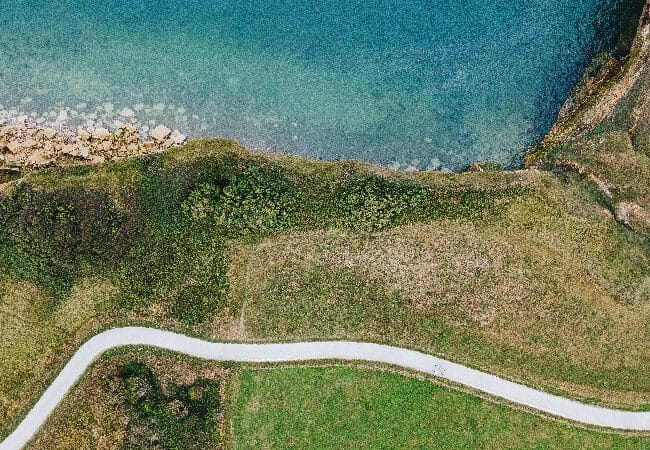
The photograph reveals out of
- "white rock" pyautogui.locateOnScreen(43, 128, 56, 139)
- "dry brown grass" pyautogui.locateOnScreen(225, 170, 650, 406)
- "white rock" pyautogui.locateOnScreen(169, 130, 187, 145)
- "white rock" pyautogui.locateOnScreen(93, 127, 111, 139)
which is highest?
"white rock" pyautogui.locateOnScreen(169, 130, 187, 145)

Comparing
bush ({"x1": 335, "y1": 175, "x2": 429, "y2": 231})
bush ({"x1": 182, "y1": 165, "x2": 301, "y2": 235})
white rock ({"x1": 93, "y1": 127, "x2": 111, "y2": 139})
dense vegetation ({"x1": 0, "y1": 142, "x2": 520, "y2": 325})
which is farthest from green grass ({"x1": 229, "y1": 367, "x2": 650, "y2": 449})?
white rock ({"x1": 93, "y1": 127, "x2": 111, "y2": 139})

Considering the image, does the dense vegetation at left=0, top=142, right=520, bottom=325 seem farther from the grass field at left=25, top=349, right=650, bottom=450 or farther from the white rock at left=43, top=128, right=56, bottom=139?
the white rock at left=43, top=128, right=56, bottom=139

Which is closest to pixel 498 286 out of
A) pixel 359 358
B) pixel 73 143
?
pixel 359 358

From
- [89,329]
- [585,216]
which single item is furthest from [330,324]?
[585,216]

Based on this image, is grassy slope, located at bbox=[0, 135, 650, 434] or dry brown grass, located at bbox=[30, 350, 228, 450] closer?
dry brown grass, located at bbox=[30, 350, 228, 450]

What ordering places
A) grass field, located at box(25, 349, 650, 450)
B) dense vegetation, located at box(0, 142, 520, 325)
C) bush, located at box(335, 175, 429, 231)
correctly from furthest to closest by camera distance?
bush, located at box(335, 175, 429, 231) < dense vegetation, located at box(0, 142, 520, 325) < grass field, located at box(25, 349, 650, 450)

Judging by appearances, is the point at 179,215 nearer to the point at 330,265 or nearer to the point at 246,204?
the point at 246,204

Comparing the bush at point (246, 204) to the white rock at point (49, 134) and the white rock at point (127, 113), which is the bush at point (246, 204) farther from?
the white rock at point (49, 134)

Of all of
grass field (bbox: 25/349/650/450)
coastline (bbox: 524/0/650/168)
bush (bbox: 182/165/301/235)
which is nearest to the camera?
grass field (bbox: 25/349/650/450)
